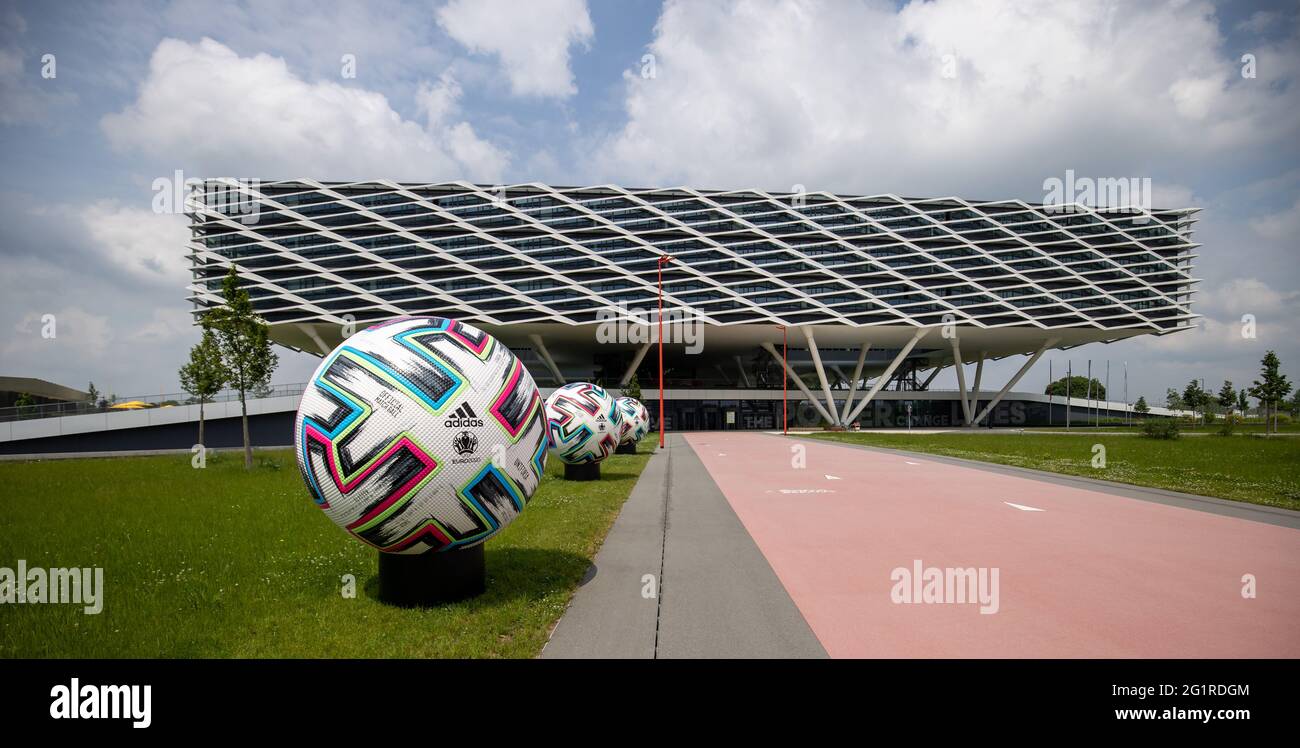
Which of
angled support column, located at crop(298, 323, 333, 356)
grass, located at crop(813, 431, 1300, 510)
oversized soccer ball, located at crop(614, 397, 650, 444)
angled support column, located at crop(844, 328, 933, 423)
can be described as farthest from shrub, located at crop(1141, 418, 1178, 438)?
angled support column, located at crop(298, 323, 333, 356)

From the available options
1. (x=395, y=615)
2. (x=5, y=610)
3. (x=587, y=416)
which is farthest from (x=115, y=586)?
(x=587, y=416)

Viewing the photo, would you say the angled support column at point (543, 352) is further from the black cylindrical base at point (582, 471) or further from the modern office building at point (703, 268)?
the black cylindrical base at point (582, 471)

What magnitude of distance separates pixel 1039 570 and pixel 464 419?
632 centimetres

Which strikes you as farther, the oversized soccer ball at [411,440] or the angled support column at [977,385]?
the angled support column at [977,385]

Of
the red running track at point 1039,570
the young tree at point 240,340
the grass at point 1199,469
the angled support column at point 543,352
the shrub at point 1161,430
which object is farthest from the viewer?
the angled support column at point 543,352

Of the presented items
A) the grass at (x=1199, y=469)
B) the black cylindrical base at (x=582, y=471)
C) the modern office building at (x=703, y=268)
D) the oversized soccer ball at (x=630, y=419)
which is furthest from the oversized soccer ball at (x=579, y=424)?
the modern office building at (x=703, y=268)

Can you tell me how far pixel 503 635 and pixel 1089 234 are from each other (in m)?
79.1

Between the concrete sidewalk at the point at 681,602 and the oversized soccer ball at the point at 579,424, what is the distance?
455 cm

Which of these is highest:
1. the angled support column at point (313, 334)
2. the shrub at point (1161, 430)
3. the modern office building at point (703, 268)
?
the modern office building at point (703, 268)

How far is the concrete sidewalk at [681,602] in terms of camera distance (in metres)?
4.25

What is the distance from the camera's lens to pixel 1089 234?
63.3 metres

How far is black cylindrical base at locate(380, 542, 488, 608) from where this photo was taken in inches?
200

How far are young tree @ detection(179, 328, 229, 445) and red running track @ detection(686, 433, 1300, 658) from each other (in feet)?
64.7

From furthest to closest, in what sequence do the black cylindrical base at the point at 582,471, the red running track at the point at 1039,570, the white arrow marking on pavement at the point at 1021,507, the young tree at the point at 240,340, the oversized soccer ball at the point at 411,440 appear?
the young tree at the point at 240,340 → the black cylindrical base at the point at 582,471 → the white arrow marking on pavement at the point at 1021,507 → the oversized soccer ball at the point at 411,440 → the red running track at the point at 1039,570
